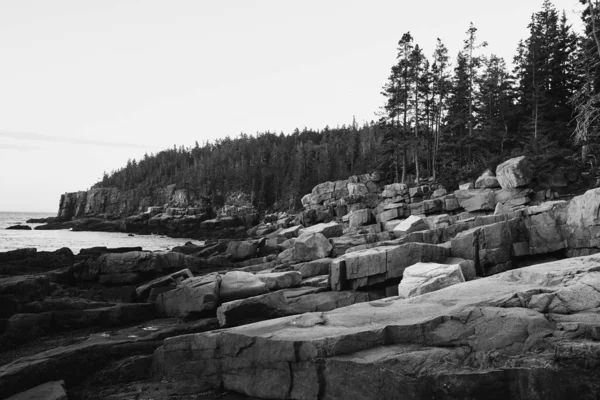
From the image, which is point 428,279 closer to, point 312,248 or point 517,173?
point 312,248

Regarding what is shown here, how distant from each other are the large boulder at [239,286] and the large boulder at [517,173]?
25.2 metres

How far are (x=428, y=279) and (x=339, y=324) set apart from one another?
16.6 ft

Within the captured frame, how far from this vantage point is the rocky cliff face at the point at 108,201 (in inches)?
4906

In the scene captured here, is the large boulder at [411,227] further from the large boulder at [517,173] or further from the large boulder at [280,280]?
the large boulder at [280,280]

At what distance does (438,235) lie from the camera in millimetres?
19234

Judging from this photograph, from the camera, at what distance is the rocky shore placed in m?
6.60

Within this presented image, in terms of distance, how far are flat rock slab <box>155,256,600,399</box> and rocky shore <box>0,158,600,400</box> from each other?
0.03 meters

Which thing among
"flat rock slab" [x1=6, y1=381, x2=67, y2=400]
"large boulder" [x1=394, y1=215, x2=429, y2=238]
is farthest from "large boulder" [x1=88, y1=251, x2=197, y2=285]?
"large boulder" [x1=394, y1=215, x2=429, y2=238]

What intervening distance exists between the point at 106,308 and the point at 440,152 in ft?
146

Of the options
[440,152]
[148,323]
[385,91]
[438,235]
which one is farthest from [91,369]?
[385,91]

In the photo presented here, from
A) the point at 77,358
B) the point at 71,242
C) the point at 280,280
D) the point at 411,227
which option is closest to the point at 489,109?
the point at 411,227

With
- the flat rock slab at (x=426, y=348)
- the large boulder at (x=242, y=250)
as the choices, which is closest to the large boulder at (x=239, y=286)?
the flat rock slab at (x=426, y=348)

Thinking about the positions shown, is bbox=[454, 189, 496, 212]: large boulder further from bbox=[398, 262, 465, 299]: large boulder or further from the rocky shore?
bbox=[398, 262, 465, 299]: large boulder

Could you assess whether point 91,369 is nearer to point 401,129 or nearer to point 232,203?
point 401,129
